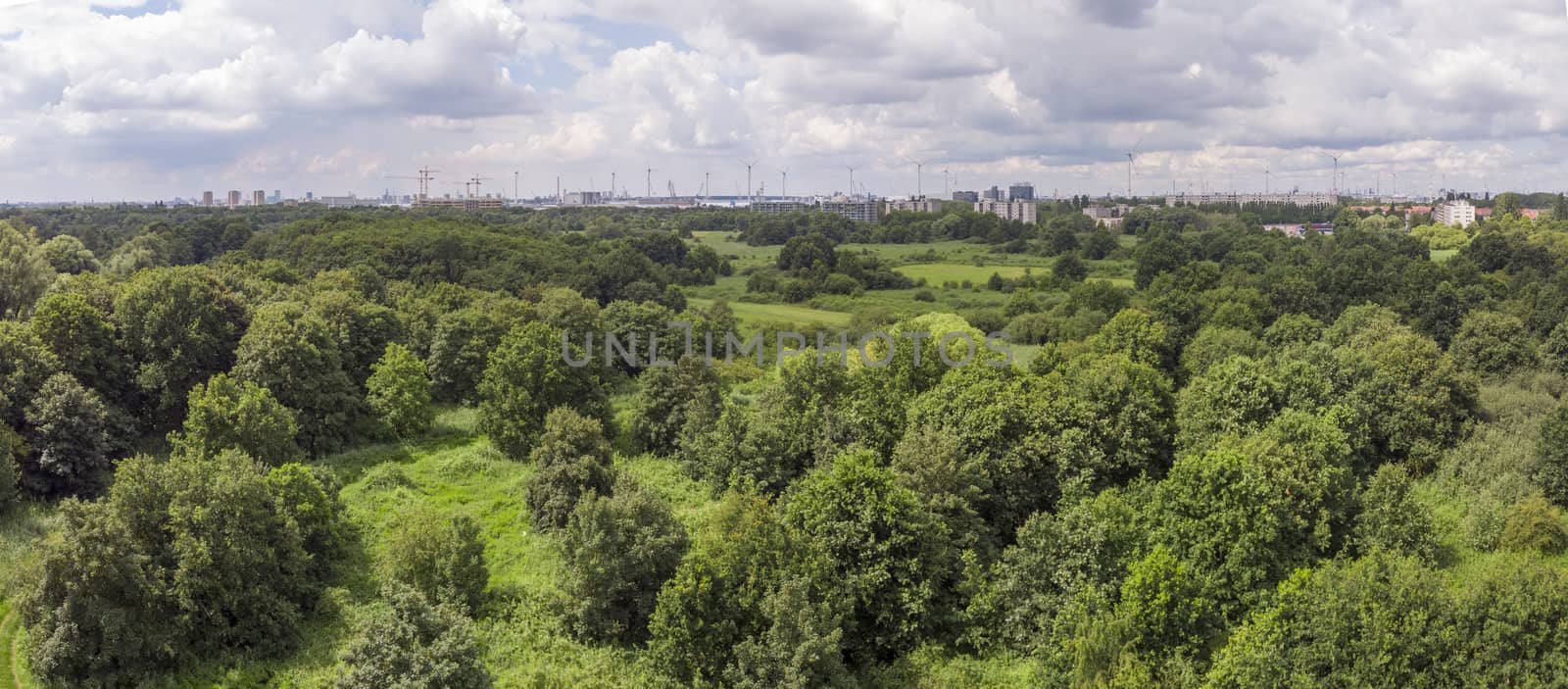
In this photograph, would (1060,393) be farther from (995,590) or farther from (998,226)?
(998,226)

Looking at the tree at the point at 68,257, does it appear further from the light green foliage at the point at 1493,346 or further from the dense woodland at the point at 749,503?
the light green foliage at the point at 1493,346

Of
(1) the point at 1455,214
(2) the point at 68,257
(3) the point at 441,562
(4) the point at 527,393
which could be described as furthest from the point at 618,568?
(1) the point at 1455,214

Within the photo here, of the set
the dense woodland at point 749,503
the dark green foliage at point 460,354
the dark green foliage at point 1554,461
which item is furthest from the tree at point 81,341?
the dark green foliage at point 1554,461

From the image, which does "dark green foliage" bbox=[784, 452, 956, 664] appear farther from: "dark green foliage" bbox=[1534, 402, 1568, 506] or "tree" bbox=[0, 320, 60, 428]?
"tree" bbox=[0, 320, 60, 428]

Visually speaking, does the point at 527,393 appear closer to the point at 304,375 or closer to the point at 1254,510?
the point at 304,375

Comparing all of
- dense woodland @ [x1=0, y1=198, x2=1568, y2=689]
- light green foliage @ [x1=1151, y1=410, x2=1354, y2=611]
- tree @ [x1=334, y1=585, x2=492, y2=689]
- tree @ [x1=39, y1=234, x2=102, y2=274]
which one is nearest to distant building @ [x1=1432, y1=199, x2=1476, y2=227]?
dense woodland @ [x1=0, y1=198, x2=1568, y2=689]

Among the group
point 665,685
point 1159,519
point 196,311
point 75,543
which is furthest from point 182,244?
point 1159,519
